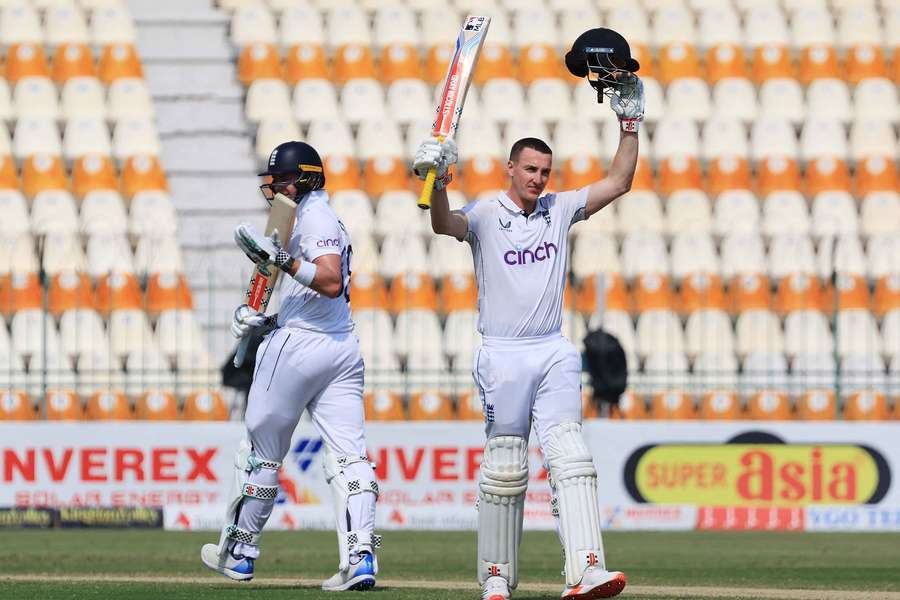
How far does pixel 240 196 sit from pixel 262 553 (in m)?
8.45

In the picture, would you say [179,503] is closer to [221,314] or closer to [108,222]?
[221,314]

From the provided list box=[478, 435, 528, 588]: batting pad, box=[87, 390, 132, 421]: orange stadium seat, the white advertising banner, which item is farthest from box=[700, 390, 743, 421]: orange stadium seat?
box=[478, 435, 528, 588]: batting pad

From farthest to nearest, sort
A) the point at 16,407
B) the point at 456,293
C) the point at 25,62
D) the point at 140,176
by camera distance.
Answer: the point at 25,62, the point at 140,176, the point at 456,293, the point at 16,407

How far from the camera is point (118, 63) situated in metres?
20.9

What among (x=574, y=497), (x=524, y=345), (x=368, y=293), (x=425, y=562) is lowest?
(x=425, y=562)

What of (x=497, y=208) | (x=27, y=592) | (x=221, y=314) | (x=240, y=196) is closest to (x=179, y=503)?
(x=221, y=314)

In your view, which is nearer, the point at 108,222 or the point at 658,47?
the point at 108,222

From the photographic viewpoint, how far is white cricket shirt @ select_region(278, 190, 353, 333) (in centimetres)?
830

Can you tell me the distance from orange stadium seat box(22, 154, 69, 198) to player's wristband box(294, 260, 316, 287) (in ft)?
39.2

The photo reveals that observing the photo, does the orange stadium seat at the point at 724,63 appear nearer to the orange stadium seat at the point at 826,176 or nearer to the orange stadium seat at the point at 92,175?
the orange stadium seat at the point at 826,176

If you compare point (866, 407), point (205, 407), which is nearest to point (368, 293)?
point (205, 407)

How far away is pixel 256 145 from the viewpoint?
2052cm

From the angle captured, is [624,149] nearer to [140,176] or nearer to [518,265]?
[518,265]

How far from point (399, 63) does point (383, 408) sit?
595 cm
